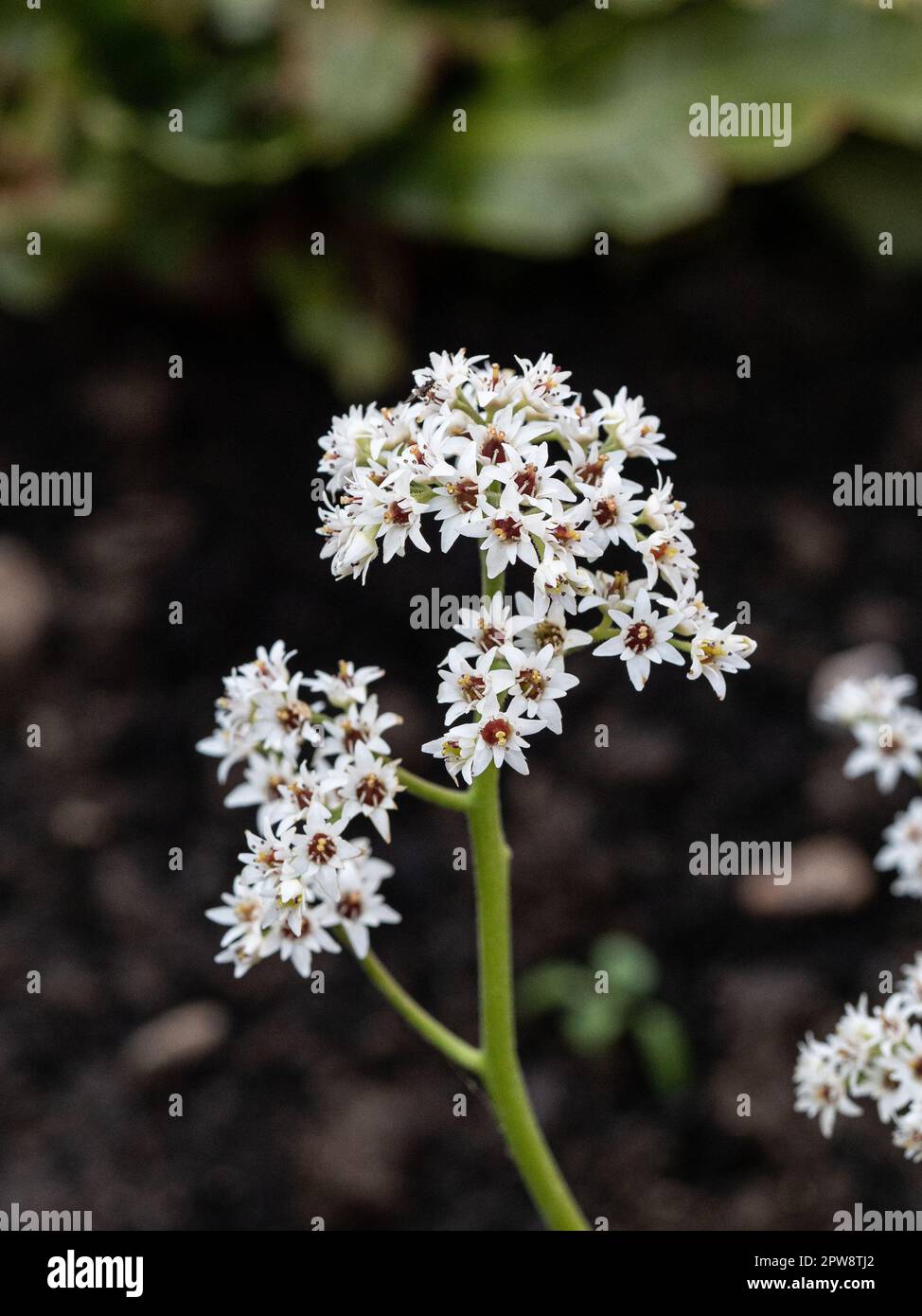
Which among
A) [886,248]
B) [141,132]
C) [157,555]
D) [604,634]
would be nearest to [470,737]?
[604,634]

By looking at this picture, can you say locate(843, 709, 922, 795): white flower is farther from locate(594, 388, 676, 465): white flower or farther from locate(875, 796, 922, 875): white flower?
locate(594, 388, 676, 465): white flower

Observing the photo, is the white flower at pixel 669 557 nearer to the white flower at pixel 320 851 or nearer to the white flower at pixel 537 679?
the white flower at pixel 537 679

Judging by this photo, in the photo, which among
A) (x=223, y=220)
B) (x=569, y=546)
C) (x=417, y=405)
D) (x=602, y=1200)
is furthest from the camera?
(x=223, y=220)

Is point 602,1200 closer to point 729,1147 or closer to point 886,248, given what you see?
point 729,1147

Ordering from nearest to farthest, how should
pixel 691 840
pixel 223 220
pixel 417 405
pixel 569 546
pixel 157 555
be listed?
pixel 569 546 → pixel 417 405 → pixel 691 840 → pixel 157 555 → pixel 223 220

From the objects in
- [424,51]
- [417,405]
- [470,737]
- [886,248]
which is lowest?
[470,737]

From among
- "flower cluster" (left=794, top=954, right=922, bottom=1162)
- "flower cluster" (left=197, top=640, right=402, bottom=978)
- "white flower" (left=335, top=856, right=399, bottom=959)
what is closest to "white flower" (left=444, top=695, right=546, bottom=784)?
"flower cluster" (left=197, top=640, right=402, bottom=978)

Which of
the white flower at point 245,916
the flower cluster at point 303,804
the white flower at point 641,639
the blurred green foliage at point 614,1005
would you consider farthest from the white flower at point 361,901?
the blurred green foliage at point 614,1005
